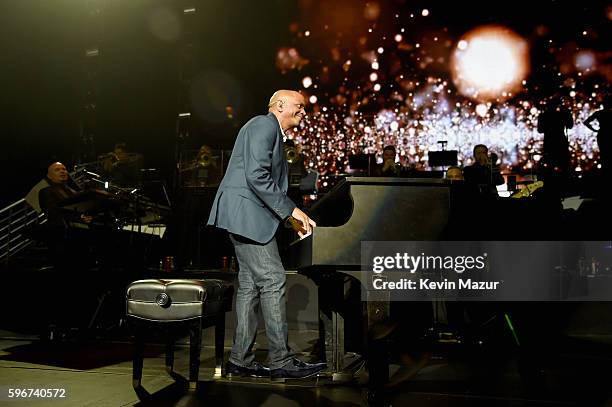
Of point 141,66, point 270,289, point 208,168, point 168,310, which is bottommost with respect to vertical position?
point 168,310

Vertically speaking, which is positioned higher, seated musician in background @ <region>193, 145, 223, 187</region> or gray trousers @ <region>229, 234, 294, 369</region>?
seated musician in background @ <region>193, 145, 223, 187</region>

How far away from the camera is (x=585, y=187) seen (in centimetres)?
735

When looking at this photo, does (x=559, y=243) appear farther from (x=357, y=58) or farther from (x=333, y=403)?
(x=357, y=58)

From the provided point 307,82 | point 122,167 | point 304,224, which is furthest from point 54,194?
point 307,82

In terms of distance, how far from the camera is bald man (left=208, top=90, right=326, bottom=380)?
108 inches

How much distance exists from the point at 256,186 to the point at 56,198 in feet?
11.9

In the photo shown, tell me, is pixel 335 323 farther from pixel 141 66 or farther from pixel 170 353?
pixel 141 66

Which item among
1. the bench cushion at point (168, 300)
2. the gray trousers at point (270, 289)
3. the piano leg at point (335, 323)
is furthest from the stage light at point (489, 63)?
the bench cushion at point (168, 300)

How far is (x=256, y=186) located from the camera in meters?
2.68

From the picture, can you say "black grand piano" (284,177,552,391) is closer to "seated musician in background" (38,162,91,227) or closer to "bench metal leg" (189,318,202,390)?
"bench metal leg" (189,318,202,390)

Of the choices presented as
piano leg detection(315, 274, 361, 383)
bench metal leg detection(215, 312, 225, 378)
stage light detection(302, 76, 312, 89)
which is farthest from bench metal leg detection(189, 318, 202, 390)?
stage light detection(302, 76, 312, 89)

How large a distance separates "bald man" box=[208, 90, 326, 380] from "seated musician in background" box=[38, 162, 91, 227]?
280 cm

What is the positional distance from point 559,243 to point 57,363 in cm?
414

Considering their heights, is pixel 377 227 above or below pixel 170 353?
above
